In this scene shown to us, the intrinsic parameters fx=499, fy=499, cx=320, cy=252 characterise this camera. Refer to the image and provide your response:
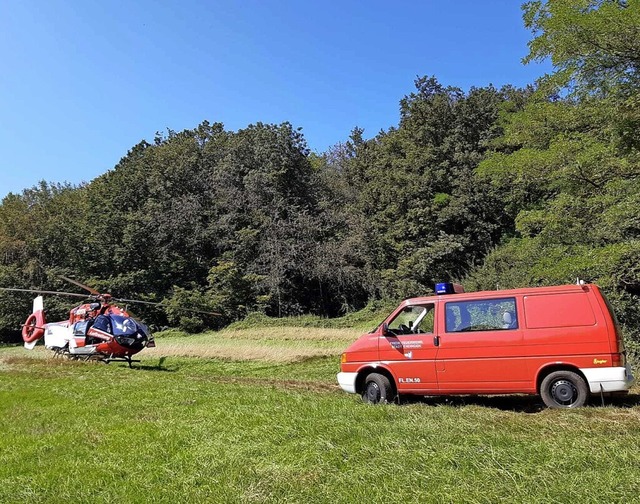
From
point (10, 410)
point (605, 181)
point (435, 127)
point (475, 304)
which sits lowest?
point (10, 410)

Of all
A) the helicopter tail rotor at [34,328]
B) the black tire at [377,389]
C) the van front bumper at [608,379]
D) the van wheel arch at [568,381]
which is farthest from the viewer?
the helicopter tail rotor at [34,328]

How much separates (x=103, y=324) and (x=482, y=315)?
15.9 meters

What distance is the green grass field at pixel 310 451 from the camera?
415 cm

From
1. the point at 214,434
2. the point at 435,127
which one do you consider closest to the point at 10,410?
the point at 214,434

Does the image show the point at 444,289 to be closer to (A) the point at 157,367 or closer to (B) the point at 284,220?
(A) the point at 157,367

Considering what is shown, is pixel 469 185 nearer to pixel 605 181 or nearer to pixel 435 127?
pixel 435 127

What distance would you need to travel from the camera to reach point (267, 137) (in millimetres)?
48281

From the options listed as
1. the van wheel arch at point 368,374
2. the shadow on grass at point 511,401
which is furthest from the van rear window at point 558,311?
the van wheel arch at point 368,374

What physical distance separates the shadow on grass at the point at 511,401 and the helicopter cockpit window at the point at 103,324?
45.8ft

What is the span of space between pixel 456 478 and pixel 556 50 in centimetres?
1280

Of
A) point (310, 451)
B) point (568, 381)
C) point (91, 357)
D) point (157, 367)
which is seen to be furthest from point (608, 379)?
point (91, 357)

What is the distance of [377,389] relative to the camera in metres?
9.17

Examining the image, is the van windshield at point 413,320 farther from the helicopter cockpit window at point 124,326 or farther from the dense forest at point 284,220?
the dense forest at point 284,220

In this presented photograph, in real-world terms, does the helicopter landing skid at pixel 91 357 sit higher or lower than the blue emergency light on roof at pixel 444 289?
lower
